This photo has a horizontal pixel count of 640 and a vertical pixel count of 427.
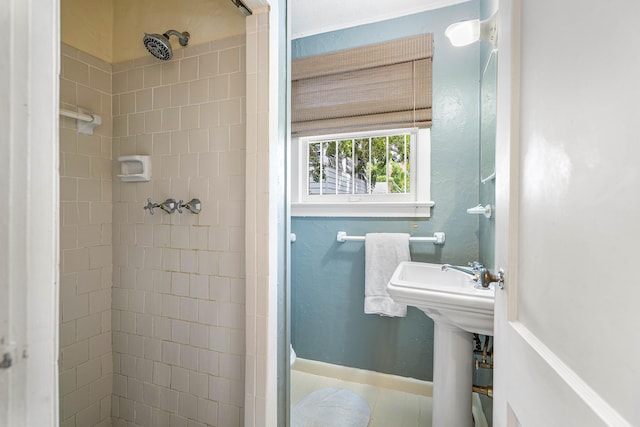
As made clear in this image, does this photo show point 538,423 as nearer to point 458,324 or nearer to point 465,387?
point 458,324

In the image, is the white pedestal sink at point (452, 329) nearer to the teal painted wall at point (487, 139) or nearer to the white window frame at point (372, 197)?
the teal painted wall at point (487, 139)

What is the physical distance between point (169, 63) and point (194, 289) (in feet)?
3.40

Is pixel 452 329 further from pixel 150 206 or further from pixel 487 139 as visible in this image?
pixel 150 206

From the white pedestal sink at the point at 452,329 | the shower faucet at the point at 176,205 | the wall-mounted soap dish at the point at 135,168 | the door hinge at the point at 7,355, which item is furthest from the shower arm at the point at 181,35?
the white pedestal sink at the point at 452,329

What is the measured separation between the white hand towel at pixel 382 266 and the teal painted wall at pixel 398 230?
9 centimetres

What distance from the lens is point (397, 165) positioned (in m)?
1.87

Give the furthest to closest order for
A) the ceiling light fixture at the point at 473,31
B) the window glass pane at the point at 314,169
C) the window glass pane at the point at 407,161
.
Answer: the window glass pane at the point at 314,169 < the window glass pane at the point at 407,161 < the ceiling light fixture at the point at 473,31

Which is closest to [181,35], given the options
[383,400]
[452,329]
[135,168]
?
[135,168]

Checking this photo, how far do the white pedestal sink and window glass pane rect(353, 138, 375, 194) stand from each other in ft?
2.46

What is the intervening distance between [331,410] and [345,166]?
1.53 meters

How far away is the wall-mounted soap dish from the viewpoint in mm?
1297

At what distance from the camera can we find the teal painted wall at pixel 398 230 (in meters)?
1.65

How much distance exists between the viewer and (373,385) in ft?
6.00

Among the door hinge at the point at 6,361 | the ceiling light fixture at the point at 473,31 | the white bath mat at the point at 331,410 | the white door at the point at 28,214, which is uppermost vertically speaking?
the ceiling light fixture at the point at 473,31
